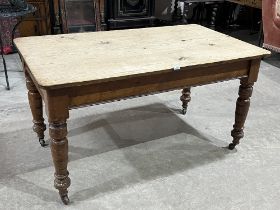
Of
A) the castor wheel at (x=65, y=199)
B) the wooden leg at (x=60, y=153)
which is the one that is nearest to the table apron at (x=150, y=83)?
the wooden leg at (x=60, y=153)

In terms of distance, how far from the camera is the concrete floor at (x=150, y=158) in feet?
5.10

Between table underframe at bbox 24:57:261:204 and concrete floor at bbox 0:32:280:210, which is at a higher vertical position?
table underframe at bbox 24:57:261:204

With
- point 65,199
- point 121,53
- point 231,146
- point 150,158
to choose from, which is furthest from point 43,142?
point 231,146

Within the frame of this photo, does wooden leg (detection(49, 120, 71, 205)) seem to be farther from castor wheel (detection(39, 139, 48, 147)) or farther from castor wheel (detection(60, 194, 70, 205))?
castor wheel (detection(39, 139, 48, 147))

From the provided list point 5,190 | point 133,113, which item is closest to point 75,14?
point 133,113

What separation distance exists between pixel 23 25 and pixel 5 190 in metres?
2.29

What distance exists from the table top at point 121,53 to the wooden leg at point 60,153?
0.20 m

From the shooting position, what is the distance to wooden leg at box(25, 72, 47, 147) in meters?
1.68

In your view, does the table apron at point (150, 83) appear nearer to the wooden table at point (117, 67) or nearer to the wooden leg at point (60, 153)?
the wooden table at point (117, 67)

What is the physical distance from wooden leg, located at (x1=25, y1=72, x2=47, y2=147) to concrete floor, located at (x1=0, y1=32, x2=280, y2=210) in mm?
A: 96

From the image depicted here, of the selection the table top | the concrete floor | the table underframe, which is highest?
the table top

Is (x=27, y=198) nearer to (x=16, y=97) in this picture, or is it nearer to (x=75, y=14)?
(x=16, y=97)

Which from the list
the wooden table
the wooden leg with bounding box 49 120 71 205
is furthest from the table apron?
the wooden leg with bounding box 49 120 71 205

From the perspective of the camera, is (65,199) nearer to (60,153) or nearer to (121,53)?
(60,153)
